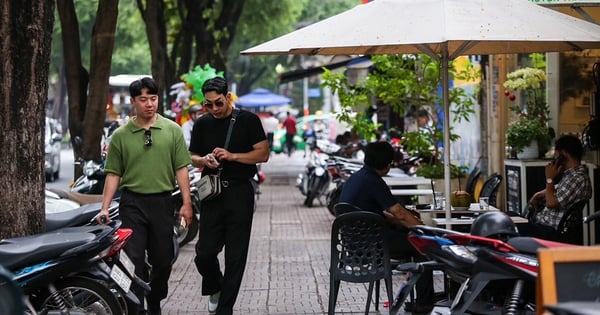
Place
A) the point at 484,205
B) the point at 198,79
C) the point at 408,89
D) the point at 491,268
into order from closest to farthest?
the point at 491,268, the point at 484,205, the point at 408,89, the point at 198,79

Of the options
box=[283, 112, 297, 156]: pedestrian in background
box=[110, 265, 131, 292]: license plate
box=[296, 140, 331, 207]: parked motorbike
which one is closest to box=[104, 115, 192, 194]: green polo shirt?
box=[110, 265, 131, 292]: license plate

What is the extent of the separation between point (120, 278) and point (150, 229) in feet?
3.72

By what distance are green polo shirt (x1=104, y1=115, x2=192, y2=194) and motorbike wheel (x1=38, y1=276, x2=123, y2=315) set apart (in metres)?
1.43

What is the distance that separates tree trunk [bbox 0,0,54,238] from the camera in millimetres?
7852

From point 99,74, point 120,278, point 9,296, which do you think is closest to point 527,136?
point 99,74

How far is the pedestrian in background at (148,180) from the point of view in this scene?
814 centimetres

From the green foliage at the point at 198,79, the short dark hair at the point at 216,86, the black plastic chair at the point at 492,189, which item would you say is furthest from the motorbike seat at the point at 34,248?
the green foliage at the point at 198,79

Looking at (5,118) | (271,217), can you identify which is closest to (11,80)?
(5,118)

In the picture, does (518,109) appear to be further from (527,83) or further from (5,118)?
(5,118)

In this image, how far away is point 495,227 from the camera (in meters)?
6.02

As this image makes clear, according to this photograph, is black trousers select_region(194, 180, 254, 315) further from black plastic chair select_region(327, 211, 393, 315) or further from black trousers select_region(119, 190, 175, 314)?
black plastic chair select_region(327, 211, 393, 315)

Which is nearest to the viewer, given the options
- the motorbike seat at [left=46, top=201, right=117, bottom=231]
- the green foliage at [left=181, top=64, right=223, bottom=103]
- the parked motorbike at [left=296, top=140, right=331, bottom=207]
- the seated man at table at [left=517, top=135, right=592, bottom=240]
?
the motorbike seat at [left=46, top=201, right=117, bottom=231]

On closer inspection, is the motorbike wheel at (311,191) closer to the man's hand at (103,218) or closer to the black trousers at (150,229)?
the black trousers at (150,229)

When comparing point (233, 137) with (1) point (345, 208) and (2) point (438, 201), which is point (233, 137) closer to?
(1) point (345, 208)
